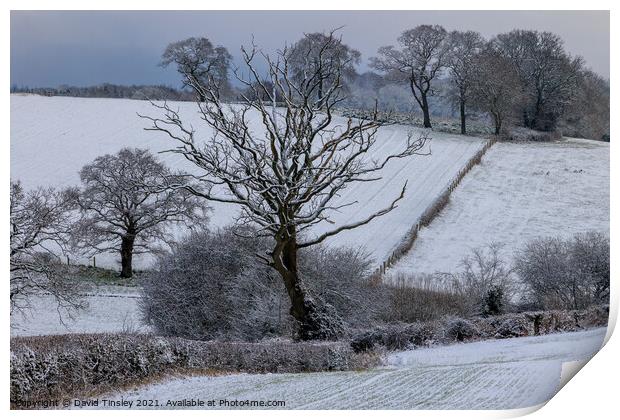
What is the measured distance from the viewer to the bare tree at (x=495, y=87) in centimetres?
851

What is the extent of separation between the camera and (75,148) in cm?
851

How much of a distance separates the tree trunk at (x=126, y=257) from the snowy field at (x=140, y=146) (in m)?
0.08

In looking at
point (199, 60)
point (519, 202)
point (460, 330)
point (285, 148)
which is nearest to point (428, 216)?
point (519, 202)

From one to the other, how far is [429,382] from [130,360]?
2.24 m

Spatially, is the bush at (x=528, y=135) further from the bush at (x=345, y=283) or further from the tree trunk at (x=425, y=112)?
the bush at (x=345, y=283)

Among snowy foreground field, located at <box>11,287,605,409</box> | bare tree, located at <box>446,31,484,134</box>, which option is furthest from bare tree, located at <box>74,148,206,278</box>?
bare tree, located at <box>446,31,484,134</box>

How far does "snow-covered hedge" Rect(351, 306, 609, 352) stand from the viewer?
27.1 feet

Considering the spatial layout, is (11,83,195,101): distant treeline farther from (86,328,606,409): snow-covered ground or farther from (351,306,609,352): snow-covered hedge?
(351,306,609,352): snow-covered hedge

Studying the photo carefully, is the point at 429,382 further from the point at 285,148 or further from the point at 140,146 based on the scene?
the point at 140,146

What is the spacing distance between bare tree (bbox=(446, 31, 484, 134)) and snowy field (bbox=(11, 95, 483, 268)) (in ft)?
1.09

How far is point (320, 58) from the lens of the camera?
7.94m

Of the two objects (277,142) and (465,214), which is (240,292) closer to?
(277,142)
